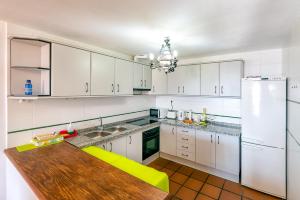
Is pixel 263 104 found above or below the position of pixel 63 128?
above

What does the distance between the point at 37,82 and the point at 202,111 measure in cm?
304

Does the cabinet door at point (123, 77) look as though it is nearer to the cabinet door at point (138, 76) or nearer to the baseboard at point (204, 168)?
the cabinet door at point (138, 76)

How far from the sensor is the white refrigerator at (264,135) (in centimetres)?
214

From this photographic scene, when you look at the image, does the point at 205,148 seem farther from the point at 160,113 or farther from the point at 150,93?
the point at 150,93

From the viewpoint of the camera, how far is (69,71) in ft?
6.56

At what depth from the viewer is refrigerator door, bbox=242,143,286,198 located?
215 cm

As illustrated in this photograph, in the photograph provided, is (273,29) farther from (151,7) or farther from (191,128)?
(191,128)

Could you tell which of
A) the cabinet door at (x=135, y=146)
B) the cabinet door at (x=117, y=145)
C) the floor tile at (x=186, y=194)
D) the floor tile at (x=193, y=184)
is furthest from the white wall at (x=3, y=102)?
the floor tile at (x=193, y=184)

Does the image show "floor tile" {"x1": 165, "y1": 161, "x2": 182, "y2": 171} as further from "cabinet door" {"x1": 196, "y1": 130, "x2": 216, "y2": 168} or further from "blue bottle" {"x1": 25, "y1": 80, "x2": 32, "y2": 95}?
"blue bottle" {"x1": 25, "y1": 80, "x2": 32, "y2": 95}

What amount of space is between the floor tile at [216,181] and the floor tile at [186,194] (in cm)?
47

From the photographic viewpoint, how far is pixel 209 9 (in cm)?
138

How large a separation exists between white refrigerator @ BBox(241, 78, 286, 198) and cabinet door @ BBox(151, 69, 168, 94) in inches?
65.2

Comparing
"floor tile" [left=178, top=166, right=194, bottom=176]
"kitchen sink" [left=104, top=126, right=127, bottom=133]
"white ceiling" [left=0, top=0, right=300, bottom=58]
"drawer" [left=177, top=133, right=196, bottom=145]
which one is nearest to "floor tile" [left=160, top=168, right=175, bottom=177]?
"floor tile" [left=178, top=166, right=194, bottom=176]

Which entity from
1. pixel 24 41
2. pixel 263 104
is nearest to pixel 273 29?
pixel 263 104
